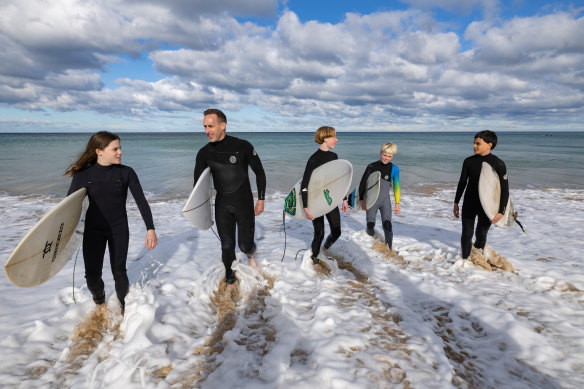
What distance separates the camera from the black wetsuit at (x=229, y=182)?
3838 mm

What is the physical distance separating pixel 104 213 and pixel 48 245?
0.58 metres

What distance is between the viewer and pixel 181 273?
4.79 metres

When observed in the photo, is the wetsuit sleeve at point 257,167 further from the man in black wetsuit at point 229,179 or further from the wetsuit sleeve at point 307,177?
the wetsuit sleeve at point 307,177

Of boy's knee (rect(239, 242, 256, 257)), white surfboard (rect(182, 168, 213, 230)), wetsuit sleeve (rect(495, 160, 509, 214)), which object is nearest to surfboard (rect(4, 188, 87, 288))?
white surfboard (rect(182, 168, 213, 230))

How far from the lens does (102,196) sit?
301 cm

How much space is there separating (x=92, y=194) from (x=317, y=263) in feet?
11.1

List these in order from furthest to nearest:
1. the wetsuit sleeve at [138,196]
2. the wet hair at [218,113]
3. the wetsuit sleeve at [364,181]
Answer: the wetsuit sleeve at [364,181], the wet hair at [218,113], the wetsuit sleeve at [138,196]

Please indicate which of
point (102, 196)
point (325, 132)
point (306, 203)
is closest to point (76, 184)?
point (102, 196)

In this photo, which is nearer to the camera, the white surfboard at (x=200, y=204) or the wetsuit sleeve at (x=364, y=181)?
the white surfboard at (x=200, y=204)

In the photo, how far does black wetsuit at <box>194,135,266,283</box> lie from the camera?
384 centimetres

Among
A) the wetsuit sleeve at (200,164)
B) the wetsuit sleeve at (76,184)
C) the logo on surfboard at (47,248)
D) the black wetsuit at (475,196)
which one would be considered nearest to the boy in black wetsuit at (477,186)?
the black wetsuit at (475,196)

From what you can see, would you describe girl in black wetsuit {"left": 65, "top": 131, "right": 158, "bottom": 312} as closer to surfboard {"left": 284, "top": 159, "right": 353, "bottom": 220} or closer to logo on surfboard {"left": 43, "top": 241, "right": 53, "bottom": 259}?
logo on surfboard {"left": 43, "top": 241, "right": 53, "bottom": 259}

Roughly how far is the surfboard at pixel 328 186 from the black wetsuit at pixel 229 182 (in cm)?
109

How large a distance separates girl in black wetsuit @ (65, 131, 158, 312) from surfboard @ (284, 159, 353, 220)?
2461mm
